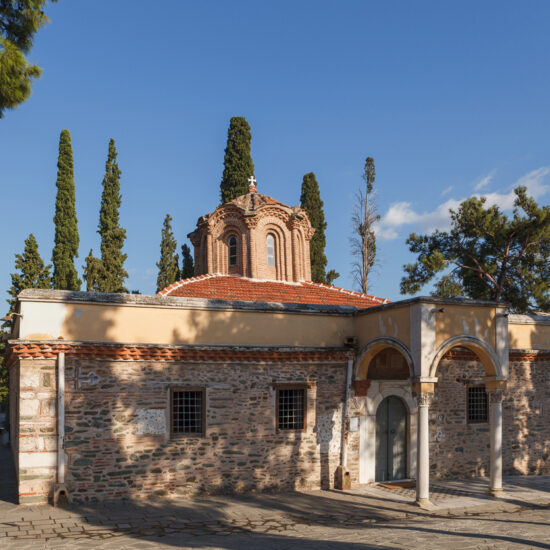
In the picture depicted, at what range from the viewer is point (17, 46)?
436 inches

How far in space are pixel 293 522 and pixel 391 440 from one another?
4.88m

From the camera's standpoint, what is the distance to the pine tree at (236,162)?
27875mm

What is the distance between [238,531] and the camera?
1029 cm

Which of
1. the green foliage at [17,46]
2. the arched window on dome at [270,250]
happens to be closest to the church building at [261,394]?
the green foliage at [17,46]

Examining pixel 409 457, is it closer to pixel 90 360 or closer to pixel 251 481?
pixel 251 481

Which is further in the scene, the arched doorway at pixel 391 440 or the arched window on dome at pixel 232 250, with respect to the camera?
the arched window on dome at pixel 232 250

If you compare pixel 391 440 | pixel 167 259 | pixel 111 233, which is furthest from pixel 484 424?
pixel 167 259

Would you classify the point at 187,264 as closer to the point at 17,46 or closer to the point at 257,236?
the point at 257,236

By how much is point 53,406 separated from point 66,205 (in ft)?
62.6

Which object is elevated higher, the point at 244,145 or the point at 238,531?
the point at 244,145

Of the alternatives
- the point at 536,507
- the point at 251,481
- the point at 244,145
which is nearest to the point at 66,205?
the point at 244,145

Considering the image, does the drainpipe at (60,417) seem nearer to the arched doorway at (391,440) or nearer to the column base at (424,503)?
the column base at (424,503)

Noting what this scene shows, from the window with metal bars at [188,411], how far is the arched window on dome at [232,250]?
9816 mm

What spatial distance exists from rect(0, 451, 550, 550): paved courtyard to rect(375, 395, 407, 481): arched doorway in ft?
3.76
